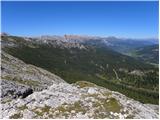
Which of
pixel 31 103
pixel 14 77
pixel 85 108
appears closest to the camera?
pixel 85 108

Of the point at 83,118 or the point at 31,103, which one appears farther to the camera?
the point at 31,103

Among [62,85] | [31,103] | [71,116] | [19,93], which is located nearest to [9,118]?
[31,103]

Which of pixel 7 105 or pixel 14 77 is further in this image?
pixel 14 77

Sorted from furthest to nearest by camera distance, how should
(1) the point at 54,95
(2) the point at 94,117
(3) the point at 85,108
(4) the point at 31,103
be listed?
(1) the point at 54,95 < (4) the point at 31,103 < (3) the point at 85,108 < (2) the point at 94,117

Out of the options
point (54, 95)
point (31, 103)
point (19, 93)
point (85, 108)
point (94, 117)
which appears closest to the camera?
point (94, 117)

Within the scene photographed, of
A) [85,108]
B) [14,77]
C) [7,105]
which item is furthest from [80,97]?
[14,77]

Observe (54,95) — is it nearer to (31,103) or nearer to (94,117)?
(31,103)

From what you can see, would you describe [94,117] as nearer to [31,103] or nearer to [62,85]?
[31,103]

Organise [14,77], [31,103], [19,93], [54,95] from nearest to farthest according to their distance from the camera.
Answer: [31,103], [54,95], [19,93], [14,77]

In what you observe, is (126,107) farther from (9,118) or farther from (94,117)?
(9,118)
